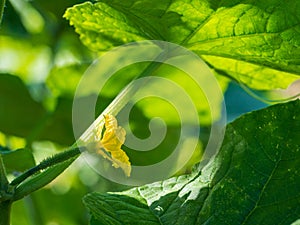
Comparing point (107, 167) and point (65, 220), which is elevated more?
point (107, 167)

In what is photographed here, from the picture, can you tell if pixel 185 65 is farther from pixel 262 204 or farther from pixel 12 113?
pixel 262 204

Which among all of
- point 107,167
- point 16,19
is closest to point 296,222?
point 107,167

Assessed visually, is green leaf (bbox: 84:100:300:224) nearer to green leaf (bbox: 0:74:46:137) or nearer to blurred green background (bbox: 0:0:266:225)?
blurred green background (bbox: 0:0:266:225)

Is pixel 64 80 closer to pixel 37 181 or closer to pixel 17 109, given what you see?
pixel 17 109

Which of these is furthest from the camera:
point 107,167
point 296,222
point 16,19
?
point 16,19

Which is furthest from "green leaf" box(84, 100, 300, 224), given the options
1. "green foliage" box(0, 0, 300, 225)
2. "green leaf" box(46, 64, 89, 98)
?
"green leaf" box(46, 64, 89, 98)
